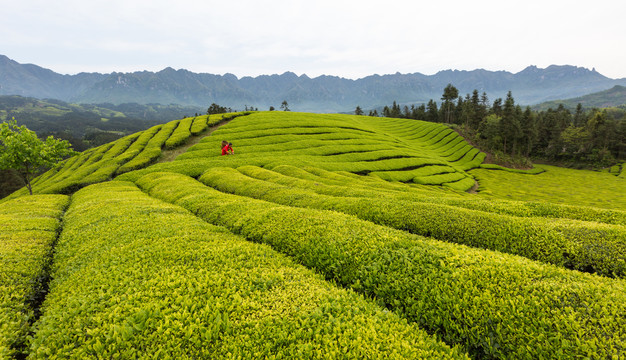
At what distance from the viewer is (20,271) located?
896cm

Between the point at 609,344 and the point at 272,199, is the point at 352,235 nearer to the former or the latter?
the point at 609,344

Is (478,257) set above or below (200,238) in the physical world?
above

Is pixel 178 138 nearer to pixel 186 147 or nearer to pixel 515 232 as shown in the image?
pixel 186 147

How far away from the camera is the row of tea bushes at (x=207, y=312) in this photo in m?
5.53

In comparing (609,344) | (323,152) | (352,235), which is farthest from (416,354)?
(323,152)

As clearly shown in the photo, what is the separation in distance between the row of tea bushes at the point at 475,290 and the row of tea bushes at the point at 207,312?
35.6 inches

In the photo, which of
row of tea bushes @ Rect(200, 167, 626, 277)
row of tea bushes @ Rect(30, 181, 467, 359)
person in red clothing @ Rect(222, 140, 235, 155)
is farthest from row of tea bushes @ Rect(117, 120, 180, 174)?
row of tea bushes @ Rect(200, 167, 626, 277)

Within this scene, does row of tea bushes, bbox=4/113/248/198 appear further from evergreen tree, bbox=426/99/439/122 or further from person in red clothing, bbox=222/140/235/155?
evergreen tree, bbox=426/99/439/122

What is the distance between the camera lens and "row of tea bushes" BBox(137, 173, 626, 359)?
5758mm

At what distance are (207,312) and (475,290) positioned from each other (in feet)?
23.9

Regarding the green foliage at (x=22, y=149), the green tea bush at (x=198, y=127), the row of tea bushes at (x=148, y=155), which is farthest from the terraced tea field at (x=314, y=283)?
the green tea bush at (x=198, y=127)

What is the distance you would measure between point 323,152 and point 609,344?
44291 millimetres

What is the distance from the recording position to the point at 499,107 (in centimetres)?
11231

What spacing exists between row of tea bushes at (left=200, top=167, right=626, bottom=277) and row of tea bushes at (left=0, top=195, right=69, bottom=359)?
13086 millimetres
